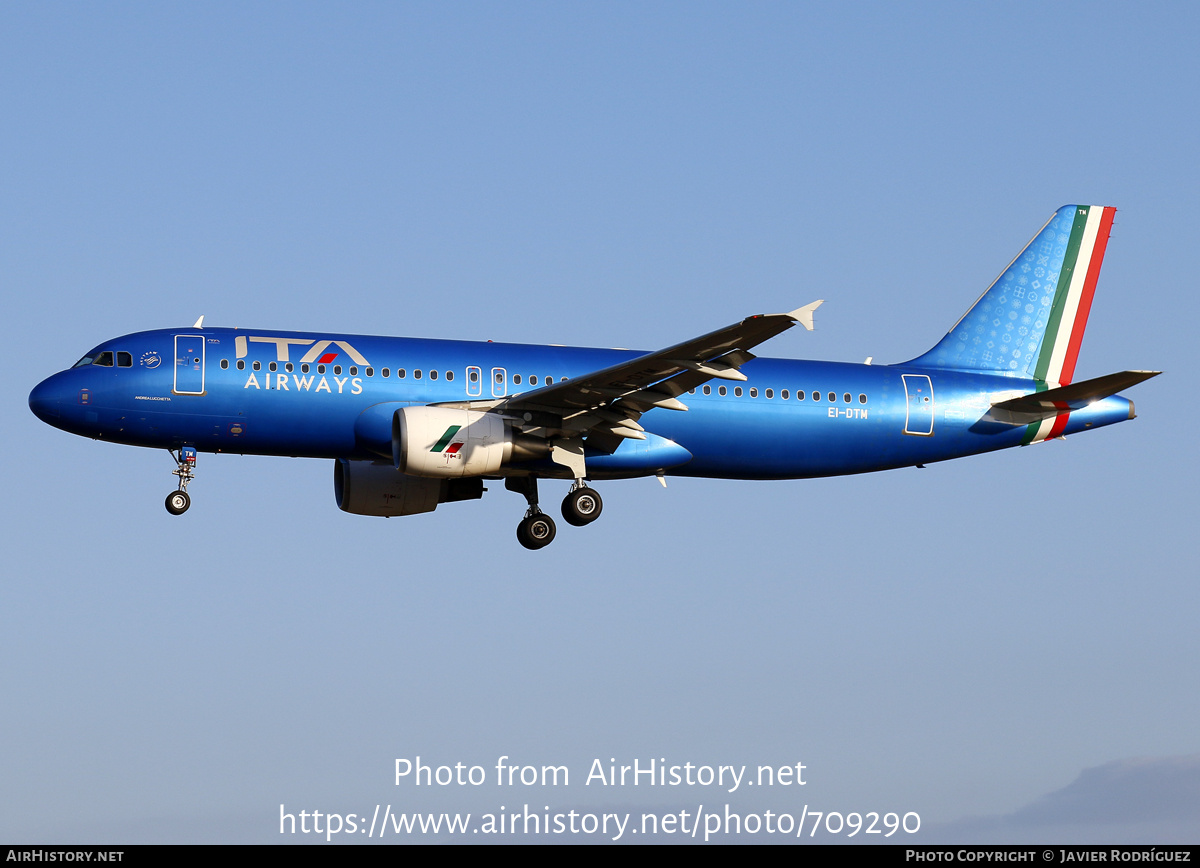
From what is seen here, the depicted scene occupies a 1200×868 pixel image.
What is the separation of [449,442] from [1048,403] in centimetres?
1598

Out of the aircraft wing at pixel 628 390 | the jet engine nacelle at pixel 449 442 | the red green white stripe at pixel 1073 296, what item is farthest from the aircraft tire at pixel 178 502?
the red green white stripe at pixel 1073 296

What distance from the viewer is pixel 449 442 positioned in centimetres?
3838

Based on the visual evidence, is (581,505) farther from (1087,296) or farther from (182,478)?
(1087,296)

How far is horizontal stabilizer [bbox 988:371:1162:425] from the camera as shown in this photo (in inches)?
1700

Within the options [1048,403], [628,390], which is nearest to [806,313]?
[628,390]

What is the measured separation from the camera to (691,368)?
37.4m

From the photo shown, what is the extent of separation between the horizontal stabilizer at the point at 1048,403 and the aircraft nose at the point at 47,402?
75.4 feet

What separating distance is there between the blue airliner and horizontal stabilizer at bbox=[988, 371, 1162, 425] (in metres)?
0.05

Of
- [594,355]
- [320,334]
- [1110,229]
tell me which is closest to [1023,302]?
[1110,229]

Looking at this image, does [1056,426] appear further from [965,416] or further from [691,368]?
[691,368]

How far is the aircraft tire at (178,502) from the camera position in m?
40.2

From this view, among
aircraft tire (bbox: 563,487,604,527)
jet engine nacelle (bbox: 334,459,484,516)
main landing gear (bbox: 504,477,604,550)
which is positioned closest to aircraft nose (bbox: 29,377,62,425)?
jet engine nacelle (bbox: 334,459,484,516)

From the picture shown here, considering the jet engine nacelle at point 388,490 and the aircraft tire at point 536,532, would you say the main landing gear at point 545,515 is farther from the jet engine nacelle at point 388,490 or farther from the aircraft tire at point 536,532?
the jet engine nacelle at point 388,490

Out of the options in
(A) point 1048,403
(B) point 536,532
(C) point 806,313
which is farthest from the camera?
(A) point 1048,403
